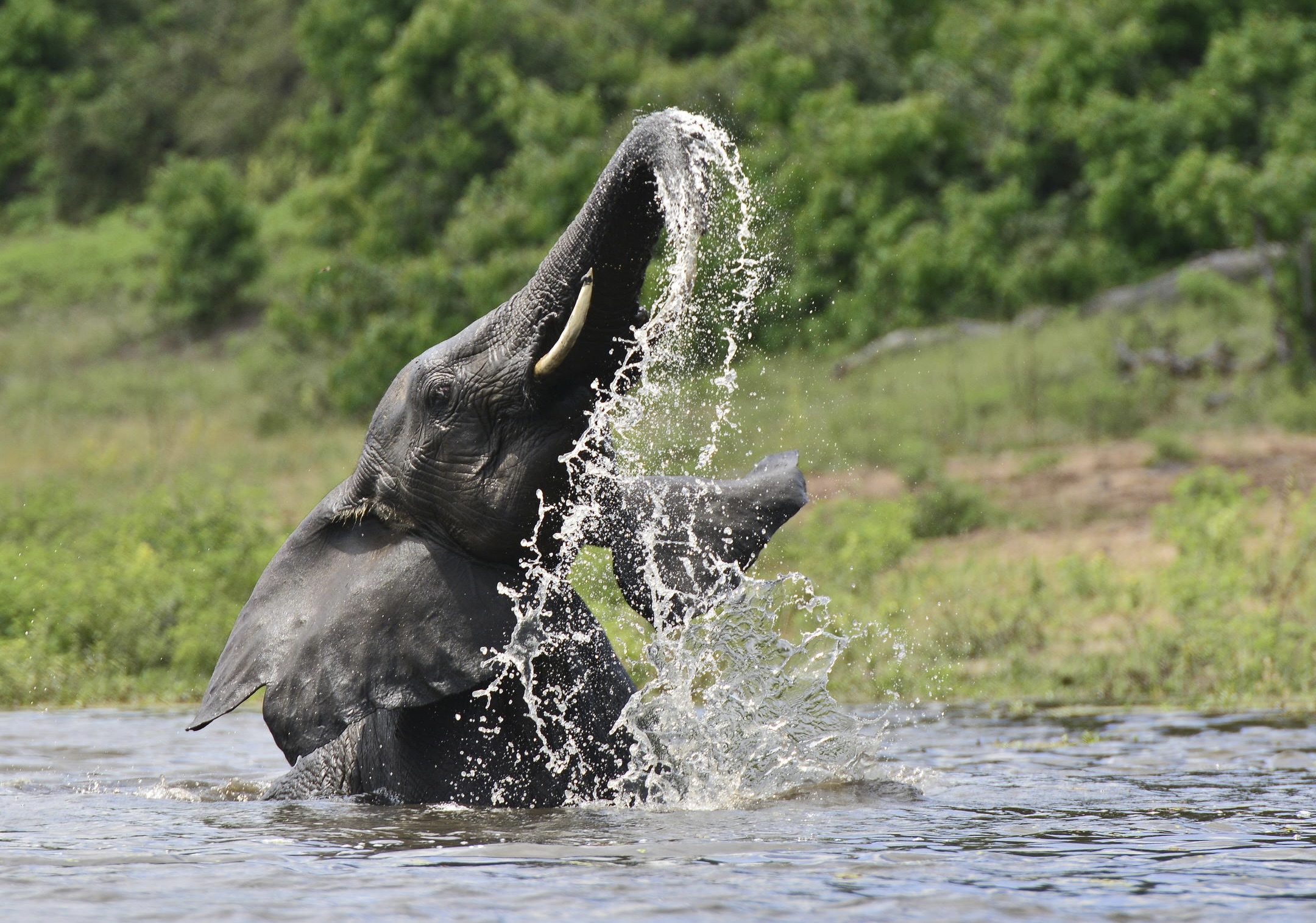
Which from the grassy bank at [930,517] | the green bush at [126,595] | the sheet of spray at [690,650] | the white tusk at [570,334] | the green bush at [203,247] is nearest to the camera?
the sheet of spray at [690,650]

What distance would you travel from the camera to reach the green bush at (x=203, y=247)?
30516mm

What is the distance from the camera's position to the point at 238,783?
20.6 ft

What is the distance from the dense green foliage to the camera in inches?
812

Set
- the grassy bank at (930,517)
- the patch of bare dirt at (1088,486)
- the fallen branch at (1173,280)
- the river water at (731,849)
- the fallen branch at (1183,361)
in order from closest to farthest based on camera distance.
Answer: the river water at (731,849) < the grassy bank at (930,517) < the patch of bare dirt at (1088,486) < the fallen branch at (1183,361) < the fallen branch at (1173,280)

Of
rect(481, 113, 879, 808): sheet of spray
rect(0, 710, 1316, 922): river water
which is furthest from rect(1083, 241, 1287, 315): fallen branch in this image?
rect(481, 113, 879, 808): sheet of spray

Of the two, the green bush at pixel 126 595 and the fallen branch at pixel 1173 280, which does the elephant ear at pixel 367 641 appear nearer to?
the green bush at pixel 126 595

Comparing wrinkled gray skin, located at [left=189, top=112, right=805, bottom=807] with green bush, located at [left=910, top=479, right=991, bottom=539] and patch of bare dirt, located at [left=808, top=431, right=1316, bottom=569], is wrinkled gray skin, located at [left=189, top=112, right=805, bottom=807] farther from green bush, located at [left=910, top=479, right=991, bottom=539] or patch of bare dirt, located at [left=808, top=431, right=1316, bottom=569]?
green bush, located at [left=910, top=479, right=991, bottom=539]

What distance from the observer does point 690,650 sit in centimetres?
568

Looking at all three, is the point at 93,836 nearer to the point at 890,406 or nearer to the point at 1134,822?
the point at 1134,822

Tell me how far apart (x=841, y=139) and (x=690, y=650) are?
61.4 feet

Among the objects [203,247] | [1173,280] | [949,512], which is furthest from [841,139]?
[203,247]

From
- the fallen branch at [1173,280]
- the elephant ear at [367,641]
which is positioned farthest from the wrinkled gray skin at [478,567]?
the fallen branch at [1173,280]

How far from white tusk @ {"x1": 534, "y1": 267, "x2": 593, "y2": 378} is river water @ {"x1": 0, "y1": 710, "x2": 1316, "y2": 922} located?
126 centimetres

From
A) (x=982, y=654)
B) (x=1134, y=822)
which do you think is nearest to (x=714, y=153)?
(x=1134, y=822)
